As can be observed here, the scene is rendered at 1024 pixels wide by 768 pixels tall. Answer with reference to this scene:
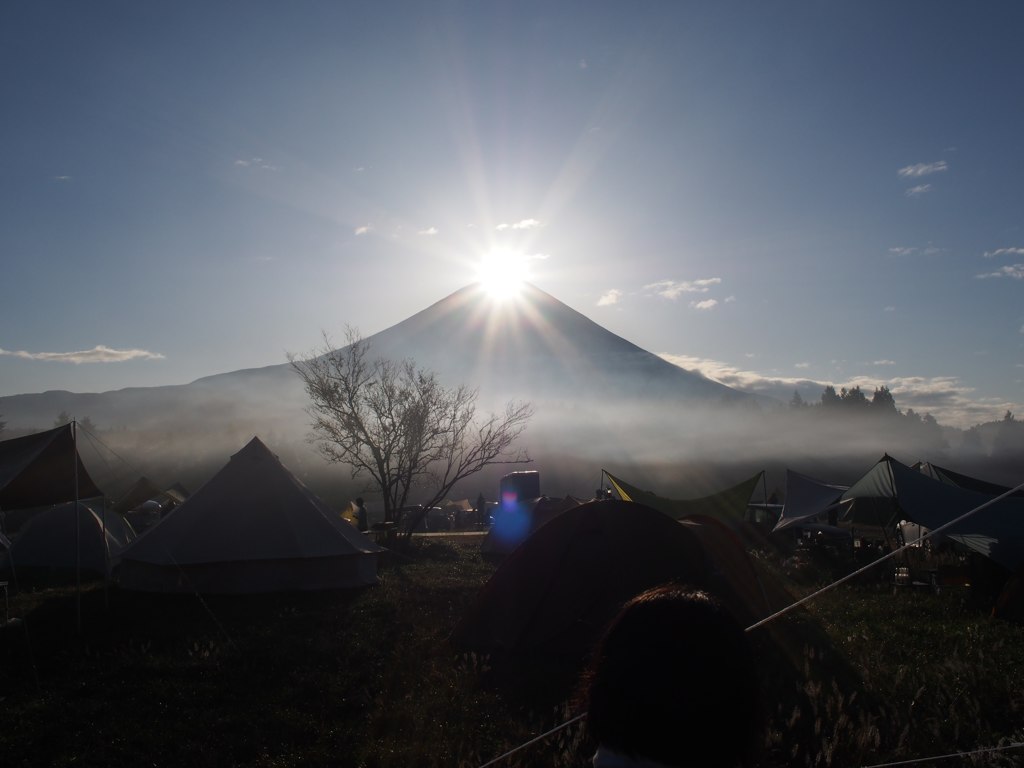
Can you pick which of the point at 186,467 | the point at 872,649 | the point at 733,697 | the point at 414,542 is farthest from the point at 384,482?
the point at 186,467

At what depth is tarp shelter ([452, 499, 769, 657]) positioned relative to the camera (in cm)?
985

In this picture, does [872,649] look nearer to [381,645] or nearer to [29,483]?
[381,645]

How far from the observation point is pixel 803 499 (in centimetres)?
2747

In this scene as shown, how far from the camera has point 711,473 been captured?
98812 millimetres

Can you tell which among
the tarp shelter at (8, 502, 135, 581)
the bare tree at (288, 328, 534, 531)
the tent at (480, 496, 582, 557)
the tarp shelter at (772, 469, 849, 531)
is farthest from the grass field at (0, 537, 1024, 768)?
the bare tree at (288, 328, 534, 531)

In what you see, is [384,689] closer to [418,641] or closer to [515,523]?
[418,641]

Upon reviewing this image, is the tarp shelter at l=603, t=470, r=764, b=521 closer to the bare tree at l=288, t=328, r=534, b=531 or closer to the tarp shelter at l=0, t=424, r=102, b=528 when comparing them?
the bare tree at l=288, t=328, r=534, b=531

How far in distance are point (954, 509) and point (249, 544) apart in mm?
16781

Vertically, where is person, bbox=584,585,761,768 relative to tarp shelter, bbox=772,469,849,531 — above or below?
above

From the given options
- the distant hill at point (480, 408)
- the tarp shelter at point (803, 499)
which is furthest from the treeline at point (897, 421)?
the tarp shelter at point (803, 499)

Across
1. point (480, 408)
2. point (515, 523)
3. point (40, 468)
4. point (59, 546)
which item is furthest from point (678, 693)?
point (480, 408)

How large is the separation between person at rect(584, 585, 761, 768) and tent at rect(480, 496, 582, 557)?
63.7 ft

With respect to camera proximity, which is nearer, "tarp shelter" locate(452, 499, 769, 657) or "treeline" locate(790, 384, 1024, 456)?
"tarp shelter" locate(452, 499, 769, 657)

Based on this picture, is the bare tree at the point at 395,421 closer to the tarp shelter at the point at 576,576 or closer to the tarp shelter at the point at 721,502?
the tarp shelter at the point at 721,502
